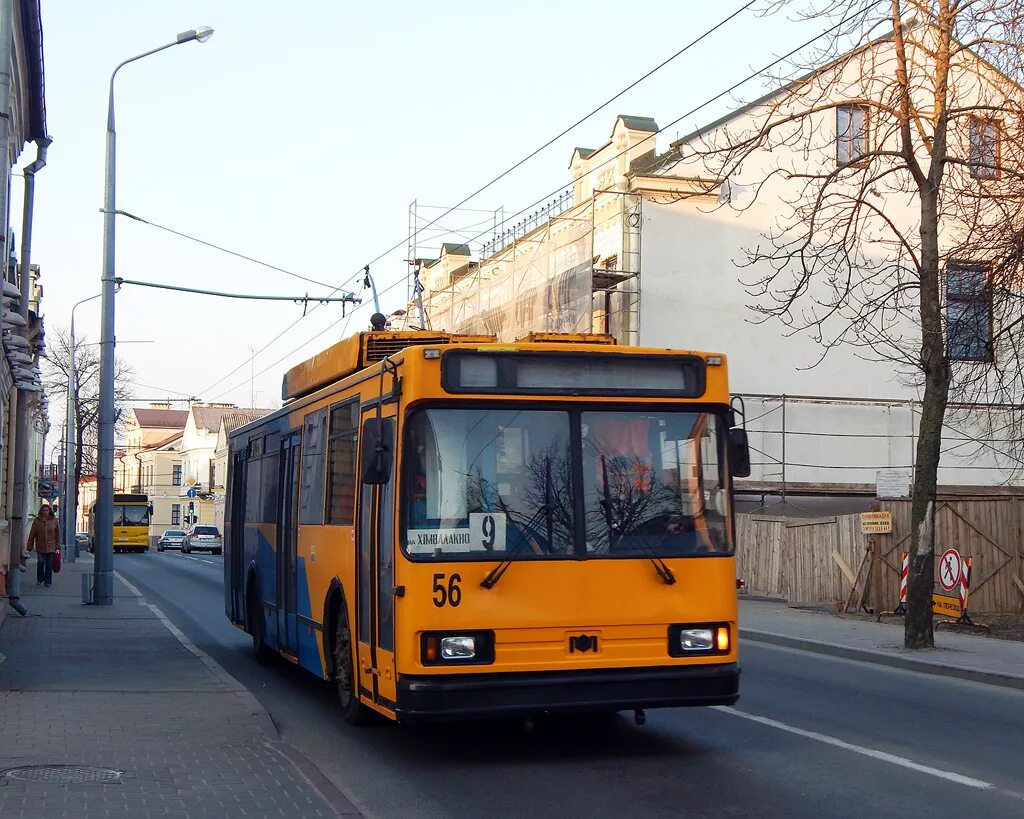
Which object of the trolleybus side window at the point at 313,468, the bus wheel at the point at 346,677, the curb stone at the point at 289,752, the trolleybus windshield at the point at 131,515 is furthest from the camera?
Result: the trolleybus windshield at the point at 131,515

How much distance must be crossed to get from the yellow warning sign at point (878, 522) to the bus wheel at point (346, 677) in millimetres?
12624

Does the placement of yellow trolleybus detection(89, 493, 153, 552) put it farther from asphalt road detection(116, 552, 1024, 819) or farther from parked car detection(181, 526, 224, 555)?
asphalt road detection(116, 552, 1024, 819)

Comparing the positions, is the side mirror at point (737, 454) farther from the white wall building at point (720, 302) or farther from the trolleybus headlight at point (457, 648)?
the white wall building at point (720, 302)

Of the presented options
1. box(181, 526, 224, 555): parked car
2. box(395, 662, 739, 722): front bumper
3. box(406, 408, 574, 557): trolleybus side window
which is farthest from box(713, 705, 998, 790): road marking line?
box(181, 526, 224, 555): parked car

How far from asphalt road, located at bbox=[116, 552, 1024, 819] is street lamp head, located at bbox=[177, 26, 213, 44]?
14212 mm

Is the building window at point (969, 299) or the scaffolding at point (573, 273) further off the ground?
the scaffolding at point (573, 273)

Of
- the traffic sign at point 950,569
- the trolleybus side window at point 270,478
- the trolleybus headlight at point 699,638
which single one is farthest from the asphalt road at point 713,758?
the traffic sign at point 950,569

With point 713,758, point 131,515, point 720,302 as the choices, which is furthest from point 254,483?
point 131,515

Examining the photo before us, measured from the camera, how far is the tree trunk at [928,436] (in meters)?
16.4

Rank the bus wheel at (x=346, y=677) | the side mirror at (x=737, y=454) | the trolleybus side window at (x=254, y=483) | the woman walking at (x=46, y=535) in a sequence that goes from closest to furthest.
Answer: the side mirror at (x=737, y=454) < the bus wheel at (x=346, y=677) < the trolleybus side window at (x=254, y=483) < the woman walking at (x=46, y=535)

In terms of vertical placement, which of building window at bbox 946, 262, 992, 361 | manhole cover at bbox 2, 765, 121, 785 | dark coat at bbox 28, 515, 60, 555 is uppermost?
building window at bbox 946, 262, 992, 361

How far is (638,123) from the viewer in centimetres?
3491

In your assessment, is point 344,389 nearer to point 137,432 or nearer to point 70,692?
point 70,692

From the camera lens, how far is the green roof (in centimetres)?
3478
